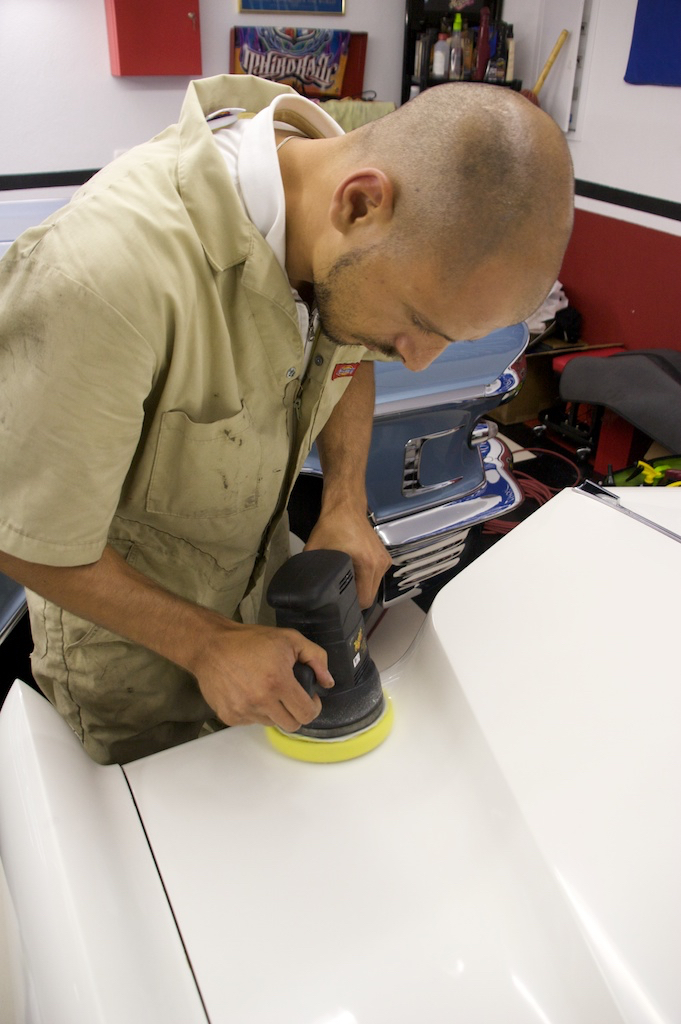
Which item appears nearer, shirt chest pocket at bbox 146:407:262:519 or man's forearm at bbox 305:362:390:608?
shirt chest pocket at bbox 146:407:262:519

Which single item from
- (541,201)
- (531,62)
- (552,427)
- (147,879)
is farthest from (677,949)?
(531,62)

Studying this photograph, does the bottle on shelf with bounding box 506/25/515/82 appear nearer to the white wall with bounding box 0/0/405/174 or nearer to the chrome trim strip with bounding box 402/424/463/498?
the white wall with bounding box 0/0/405/174

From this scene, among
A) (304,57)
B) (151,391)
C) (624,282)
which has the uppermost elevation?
(304,57)

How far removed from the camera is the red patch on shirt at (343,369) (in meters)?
1.13

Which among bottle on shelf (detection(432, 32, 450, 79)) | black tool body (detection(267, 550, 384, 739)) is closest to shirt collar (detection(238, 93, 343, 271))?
black tool body (detection(267, 550, 384, 739))

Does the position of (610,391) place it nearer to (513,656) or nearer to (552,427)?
(552,427)

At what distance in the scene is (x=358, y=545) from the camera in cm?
112

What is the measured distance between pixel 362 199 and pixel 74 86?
2.63 m

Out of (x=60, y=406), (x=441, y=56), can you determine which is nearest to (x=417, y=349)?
(x=60, y=406)

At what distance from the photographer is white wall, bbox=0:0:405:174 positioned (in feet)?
9.15

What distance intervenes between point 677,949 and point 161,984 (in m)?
0.42

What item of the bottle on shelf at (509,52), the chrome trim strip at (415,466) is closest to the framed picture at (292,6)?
the bottle on shelf at (509,52)

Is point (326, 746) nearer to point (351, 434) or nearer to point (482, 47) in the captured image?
point (351, 434)

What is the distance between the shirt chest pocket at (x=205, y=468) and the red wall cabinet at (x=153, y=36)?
99.5 inches
